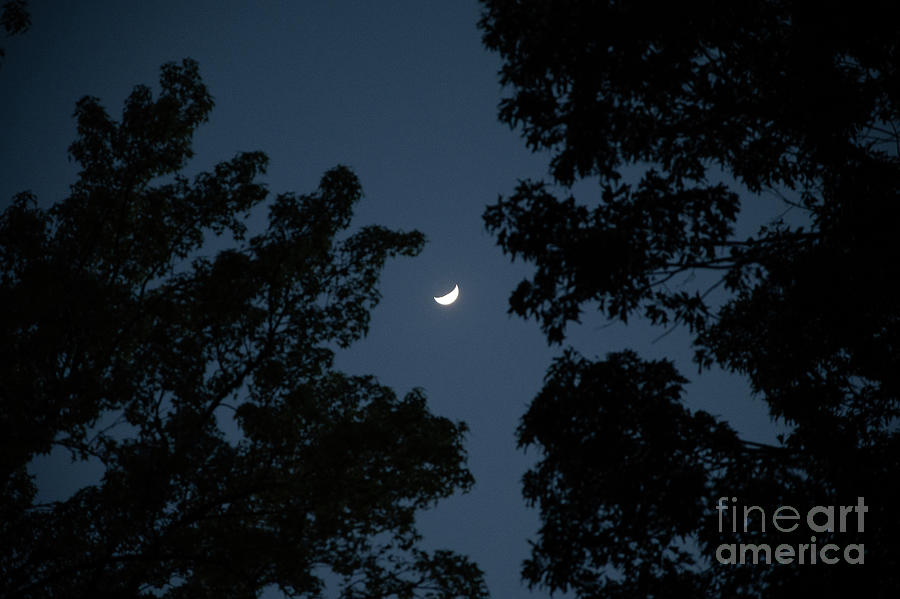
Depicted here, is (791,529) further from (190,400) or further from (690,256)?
(190,400)

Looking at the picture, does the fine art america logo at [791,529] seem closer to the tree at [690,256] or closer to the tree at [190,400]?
the tree at [690,256]

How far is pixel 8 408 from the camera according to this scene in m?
8.46

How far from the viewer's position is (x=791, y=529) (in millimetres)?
6855

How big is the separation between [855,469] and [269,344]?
1004 centimetres

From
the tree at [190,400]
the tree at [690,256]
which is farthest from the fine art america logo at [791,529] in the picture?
the tree at [190,400]

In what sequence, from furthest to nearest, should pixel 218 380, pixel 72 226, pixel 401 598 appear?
pixel 72 226, pixel 218 380, pixel 401 598

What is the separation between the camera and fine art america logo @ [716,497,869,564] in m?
6.35

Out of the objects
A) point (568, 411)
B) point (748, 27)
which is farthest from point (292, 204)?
point (748, 27)

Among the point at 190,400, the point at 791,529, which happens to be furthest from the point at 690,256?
the point at 190,400

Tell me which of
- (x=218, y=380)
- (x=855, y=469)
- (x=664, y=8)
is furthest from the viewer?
(x=218, y=380)

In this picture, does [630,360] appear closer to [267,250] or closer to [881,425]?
[881,425]

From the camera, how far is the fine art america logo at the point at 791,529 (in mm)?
6352

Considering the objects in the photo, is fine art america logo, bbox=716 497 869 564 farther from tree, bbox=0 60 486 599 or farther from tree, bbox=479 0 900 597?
tree, bbox=0 60 486 599

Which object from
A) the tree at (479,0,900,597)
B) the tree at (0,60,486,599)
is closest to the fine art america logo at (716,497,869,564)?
the tree at (479,0,900,597)
